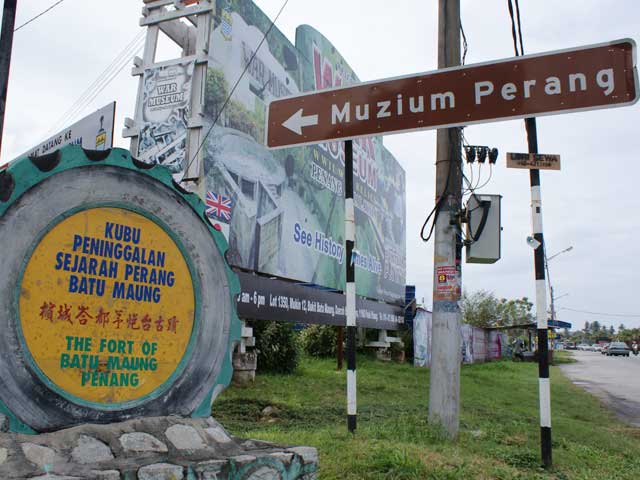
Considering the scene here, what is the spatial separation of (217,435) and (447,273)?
145 inches

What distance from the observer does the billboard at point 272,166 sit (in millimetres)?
8344

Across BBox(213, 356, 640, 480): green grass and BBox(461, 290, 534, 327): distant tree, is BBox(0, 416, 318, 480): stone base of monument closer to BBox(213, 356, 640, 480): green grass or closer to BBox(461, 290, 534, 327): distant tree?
BBox(213, 356, 640, 480): green grass

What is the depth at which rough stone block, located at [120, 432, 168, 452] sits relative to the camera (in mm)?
2822

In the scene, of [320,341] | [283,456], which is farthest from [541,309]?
[320,341]

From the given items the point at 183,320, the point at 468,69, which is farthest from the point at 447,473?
the point at 468,69

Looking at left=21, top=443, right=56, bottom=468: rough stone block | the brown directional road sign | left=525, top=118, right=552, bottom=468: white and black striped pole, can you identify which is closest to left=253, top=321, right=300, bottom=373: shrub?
the brown directional road sign

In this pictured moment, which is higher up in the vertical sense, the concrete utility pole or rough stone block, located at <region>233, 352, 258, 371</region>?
the concrete utility pole

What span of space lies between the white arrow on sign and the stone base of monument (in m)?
3.01

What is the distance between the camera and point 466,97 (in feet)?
16.9

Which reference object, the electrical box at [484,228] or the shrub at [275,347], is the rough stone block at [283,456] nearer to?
the electrical box at [484,228]

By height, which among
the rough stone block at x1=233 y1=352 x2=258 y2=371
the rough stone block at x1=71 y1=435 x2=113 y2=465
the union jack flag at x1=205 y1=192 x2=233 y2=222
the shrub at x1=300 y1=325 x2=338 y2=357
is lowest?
the rough stone block at x1=71 y1=435 x2=113 y2=465

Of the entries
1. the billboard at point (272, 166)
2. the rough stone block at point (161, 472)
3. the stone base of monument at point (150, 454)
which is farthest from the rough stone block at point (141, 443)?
the billboard at point (272, 166)

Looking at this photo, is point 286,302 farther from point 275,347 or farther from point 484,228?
point 484,228

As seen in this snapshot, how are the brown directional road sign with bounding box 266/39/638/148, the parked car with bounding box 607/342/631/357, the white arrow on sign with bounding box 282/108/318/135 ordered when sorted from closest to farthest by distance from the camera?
1. the brown directional road sign with bounding box 266/39/638/148
2. the white arrow on sign with bounding box 282/108/318/135
3. the parked car with bounding box 607/342/631/357
